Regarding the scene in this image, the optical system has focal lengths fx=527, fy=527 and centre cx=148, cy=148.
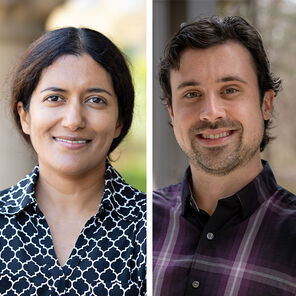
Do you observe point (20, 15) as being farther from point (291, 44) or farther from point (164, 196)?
point (291, 44)

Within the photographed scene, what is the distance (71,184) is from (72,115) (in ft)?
0.90

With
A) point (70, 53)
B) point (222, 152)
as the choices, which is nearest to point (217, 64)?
point (222, 152)

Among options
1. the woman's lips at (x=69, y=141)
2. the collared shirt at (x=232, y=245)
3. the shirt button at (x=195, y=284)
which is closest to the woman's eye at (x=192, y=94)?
the collared shirt at (x=232, y=245)

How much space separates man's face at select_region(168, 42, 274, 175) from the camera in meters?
2.04

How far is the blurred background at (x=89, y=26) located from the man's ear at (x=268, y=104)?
472 millimetres

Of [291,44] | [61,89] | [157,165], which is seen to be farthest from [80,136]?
[291,44]

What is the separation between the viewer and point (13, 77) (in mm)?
2082

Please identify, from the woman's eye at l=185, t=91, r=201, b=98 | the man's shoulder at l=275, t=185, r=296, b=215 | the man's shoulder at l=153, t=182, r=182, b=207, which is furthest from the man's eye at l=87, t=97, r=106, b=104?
the man's shoulder at l=275, t=185, r=296, b=215

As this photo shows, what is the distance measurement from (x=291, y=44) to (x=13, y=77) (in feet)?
3.61

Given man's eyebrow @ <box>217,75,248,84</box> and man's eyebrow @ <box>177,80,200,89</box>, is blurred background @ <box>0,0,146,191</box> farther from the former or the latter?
man's eyebrow @ <box>217,75,248,84</box>

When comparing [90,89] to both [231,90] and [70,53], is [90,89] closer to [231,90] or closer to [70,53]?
[70,53]

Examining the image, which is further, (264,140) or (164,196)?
(164,196)

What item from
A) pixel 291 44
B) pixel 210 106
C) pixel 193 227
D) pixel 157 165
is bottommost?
pixel 193 227

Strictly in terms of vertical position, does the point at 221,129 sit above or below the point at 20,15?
below
